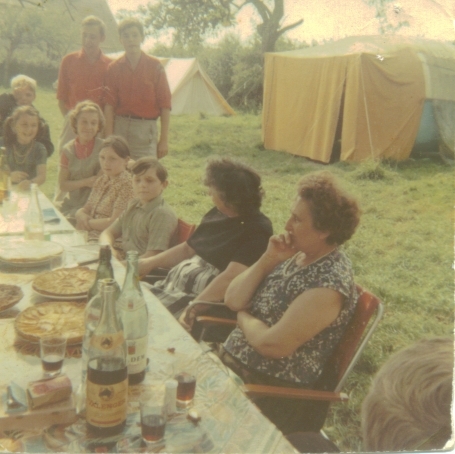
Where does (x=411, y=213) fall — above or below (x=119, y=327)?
below

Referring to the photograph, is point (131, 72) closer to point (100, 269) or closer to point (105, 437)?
point (100, 269)

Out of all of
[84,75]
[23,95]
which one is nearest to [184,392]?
[84,75]

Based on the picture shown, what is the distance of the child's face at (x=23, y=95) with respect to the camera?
452cm

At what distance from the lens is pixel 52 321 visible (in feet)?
4.71

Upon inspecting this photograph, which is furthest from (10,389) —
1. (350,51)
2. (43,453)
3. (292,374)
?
(350,51)

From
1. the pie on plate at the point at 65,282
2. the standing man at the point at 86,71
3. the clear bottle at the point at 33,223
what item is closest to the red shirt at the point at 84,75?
the standing man at the point at 86,71

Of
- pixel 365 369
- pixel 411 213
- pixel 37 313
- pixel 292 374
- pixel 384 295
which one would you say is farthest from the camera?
pixel 411 213

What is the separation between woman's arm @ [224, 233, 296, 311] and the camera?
73.1 inches

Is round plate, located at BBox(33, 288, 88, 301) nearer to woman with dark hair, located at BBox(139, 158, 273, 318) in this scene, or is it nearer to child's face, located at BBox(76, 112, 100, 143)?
woman with dark hair, located at BBox(139, 158, 273, 318)

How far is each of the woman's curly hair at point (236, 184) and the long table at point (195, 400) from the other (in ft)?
2.51

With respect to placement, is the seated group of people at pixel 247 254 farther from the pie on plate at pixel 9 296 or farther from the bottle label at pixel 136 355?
the pie on plate at pixel 9 296

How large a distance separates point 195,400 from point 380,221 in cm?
446

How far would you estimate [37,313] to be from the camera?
57.6 inches

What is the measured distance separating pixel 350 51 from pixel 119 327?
7.43m
